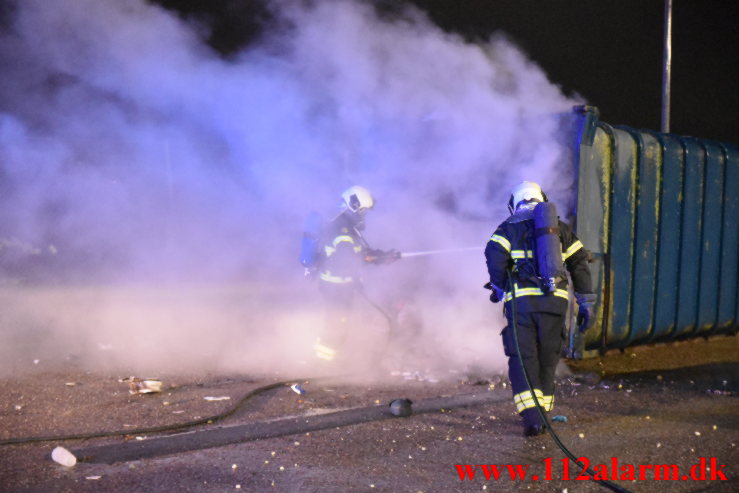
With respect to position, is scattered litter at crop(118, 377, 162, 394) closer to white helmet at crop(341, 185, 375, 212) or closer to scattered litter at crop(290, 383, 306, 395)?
scattered litter at crop(290, 383, 306, 395)

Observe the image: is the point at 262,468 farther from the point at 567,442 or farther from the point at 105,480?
the point at 567,442

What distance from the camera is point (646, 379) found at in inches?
225

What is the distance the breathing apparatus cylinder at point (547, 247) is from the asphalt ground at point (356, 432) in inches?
40.5

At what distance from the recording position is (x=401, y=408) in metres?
4.38

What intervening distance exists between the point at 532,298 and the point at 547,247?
1.17 feet

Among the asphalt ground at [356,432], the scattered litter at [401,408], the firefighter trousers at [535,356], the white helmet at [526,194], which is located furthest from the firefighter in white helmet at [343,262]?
the firefighter trousers at [535,356]

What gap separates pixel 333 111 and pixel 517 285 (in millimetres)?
4669

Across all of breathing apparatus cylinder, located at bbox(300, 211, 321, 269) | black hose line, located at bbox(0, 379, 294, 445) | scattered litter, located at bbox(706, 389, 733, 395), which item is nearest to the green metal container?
scattered litter, located at bbox(706, 389, 733, 395)

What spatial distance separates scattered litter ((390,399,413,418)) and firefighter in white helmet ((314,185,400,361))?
1.74 meters

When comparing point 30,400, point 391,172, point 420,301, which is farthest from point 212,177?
point 30,400

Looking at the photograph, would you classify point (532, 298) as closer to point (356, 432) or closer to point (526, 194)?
point (526, 194)

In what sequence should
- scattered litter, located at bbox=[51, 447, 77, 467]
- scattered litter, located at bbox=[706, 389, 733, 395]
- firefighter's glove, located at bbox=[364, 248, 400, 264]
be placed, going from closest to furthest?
scattered litter, located at bbox=[51, 447, 77, 467] → scattered litter, located at bbox=[706, 389, 733, 395] → firefighter's glove, located at bbox=[364, 248, 400, 264]

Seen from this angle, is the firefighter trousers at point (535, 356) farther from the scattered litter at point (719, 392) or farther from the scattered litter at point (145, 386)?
the scattered litter at point (145, 386)

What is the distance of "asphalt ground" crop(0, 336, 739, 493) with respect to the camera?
324 centimetres
